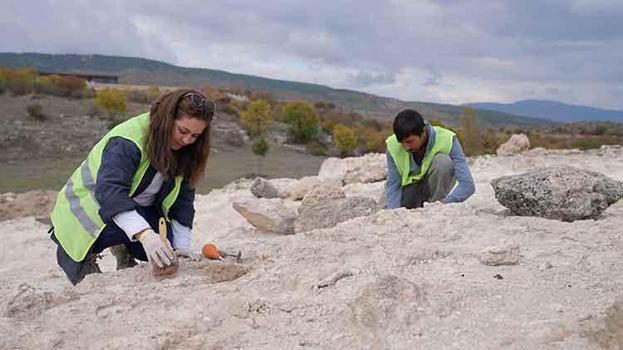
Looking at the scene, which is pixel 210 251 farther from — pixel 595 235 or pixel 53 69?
pixel 53 69

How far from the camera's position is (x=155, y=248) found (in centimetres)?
274

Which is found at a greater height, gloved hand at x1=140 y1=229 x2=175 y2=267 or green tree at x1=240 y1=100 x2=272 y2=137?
gloved hand at x1=140 y1=229 x2=175 y2=267

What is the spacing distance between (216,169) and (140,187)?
582 inches

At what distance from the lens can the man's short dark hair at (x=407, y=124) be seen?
4125 mm

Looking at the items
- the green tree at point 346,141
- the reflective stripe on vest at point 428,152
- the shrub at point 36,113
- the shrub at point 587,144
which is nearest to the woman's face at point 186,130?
the reflective stripe on vest at point 428,152

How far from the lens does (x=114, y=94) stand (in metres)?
29.0

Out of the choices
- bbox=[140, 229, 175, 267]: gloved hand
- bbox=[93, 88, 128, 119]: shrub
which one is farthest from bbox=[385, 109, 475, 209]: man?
bbox=[93, 88, 128, 119]: shrub

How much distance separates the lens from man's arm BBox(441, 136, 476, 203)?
4398 mm

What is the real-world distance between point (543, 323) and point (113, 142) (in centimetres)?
185

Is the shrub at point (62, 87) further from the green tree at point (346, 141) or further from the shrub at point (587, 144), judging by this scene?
the shrub at point (587, 144)

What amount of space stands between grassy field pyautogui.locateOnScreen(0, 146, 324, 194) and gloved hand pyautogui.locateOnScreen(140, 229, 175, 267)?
968 cm

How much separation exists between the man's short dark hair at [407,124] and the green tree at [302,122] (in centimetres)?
2425

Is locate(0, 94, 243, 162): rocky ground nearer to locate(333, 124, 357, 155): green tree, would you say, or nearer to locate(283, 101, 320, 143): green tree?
locate(283, 101, 320, 143): green tree

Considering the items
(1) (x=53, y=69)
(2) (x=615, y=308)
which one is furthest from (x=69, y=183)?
(1) (x=53, y=69)
